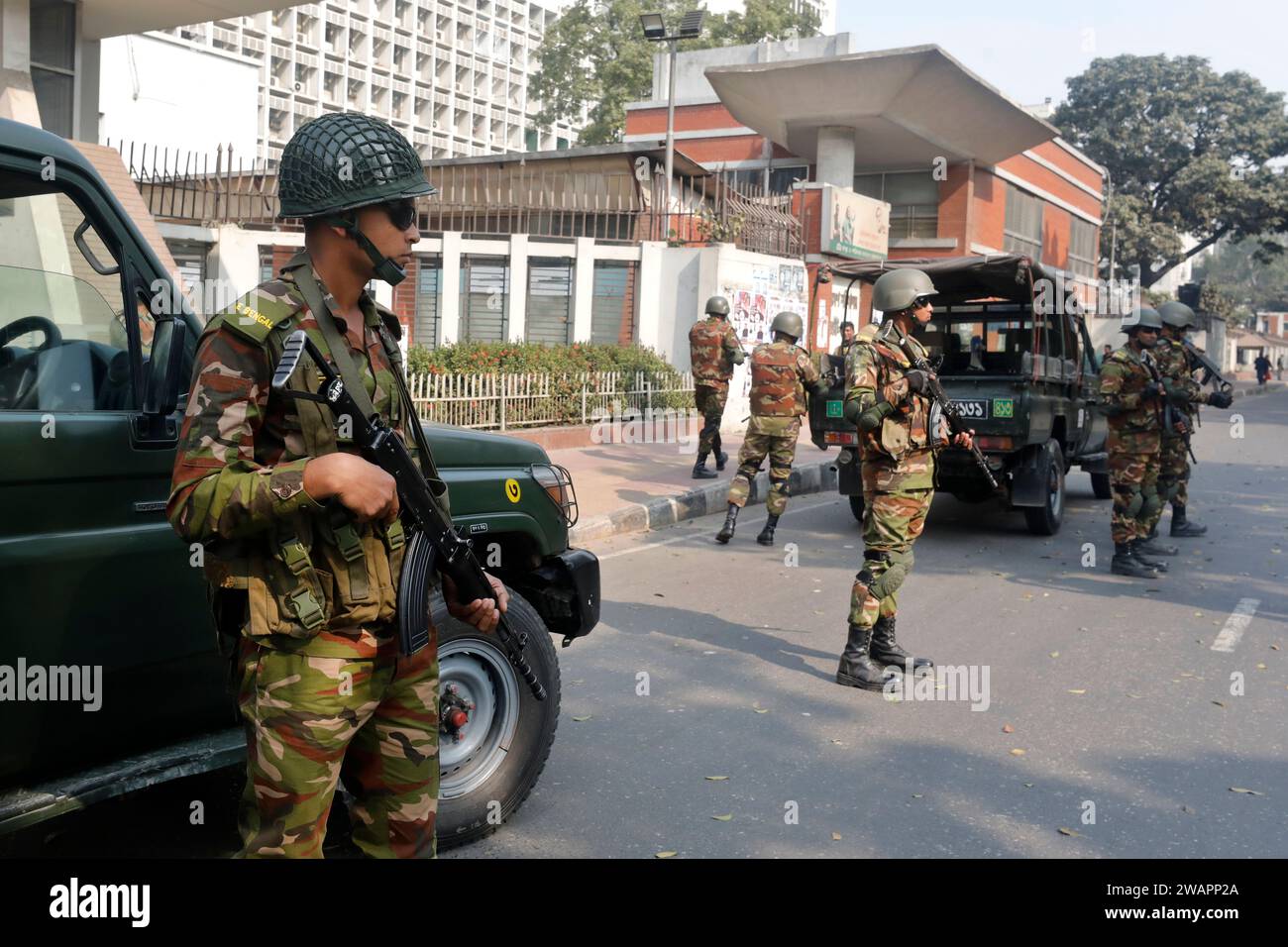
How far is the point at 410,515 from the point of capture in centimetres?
236

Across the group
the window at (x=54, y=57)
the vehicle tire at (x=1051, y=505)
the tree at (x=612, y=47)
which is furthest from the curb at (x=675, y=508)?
the tree at (x=612, y=47)

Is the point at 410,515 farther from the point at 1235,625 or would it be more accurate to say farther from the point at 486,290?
the point at 486,290

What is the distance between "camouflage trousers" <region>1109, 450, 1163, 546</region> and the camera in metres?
8.35

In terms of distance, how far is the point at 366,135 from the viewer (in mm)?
2324

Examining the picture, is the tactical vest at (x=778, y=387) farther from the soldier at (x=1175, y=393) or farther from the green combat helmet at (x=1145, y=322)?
the soldier at (x=1175, y=393)

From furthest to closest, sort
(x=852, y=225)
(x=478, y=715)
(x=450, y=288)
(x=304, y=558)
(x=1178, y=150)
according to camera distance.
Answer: (x=1178, y=150) → (x=852, y=225) → (x=450, y=288) → (x=478, y=715) → (x=304, y=558)

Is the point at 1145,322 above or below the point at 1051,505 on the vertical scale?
above

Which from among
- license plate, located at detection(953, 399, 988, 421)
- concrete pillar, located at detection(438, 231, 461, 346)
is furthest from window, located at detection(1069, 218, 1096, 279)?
license plate, located at detection(953, 399, 988, 421)

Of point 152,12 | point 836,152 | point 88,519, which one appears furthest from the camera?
point 836,152

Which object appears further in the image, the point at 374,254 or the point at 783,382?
the point at 783,382

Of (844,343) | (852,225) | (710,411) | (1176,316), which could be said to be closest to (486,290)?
(844,343)

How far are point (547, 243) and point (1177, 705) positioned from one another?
13.9m

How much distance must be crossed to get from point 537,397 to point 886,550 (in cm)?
930
